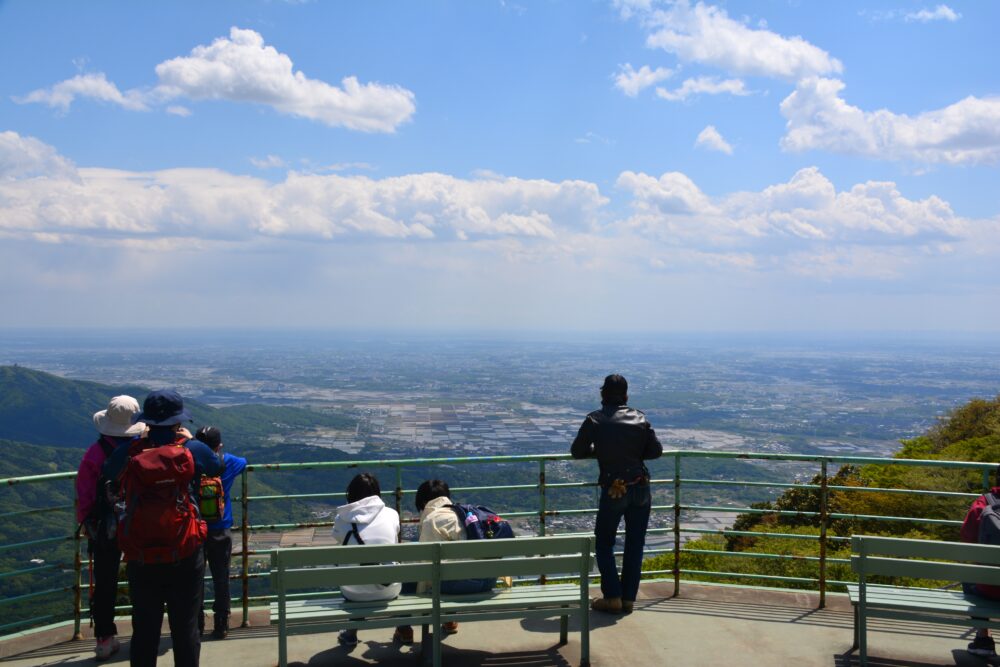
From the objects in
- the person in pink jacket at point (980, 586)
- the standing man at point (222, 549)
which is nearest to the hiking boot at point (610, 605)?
the person in pink jacket at point (980, 586)

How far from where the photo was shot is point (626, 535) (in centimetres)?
615

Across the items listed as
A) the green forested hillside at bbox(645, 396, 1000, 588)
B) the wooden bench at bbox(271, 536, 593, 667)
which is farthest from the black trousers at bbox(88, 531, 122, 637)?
the green forested hillside at bbox(645, 396, 1000, 588)

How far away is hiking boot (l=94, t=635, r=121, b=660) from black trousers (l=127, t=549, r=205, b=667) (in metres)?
0.96

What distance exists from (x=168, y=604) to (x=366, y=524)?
1.23 meters

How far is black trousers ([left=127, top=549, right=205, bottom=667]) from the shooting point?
4312mm

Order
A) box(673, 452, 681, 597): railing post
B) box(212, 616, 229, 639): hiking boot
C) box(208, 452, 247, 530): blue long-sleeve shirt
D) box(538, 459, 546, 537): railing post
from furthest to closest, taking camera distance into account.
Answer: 1. box(673, 452, 681, 597): railing post
2. box(538, 459, 546, 537): railing post
3. box(212, 616, 229, 639): hiking boot
4. box(208, 452, 247, 530): blue long-sleeve shirt

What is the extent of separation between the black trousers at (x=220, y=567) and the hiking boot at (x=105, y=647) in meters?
0.55

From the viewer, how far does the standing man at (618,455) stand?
19.3ft

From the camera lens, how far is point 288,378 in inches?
6462

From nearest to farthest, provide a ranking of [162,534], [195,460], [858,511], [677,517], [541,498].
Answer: [162,534]
[195,460]
[541,498]
[677,517]
[858,511]

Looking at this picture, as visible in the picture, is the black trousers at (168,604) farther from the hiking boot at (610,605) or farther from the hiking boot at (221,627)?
the hiking boot at (610,605)

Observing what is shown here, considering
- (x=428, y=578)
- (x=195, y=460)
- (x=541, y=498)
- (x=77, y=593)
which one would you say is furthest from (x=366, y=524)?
(x=77, y=593)

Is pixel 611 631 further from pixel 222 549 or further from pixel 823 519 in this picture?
pixel 222 549

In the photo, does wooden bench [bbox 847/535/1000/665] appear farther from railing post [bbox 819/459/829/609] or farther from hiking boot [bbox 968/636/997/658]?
railing post [bbox 819/459/829/609]
